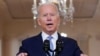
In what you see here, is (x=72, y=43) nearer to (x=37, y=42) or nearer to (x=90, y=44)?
(x=37, y=42)

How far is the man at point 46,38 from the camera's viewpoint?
138cm

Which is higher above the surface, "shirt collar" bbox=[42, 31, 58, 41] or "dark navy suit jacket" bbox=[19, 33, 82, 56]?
"shirt collar" bbox=[42, 31, 58, 41]

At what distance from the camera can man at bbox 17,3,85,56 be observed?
54.5 inches

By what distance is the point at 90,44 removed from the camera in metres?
8.44

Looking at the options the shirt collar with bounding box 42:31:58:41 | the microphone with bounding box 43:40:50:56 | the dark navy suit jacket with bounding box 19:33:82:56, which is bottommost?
the dark navy suit jacket with bounding box 19:33:82:56

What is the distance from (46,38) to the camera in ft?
4.57

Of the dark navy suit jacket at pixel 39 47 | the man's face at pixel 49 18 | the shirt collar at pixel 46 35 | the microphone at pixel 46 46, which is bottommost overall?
the dark navy suit jacket at pixel 39 47

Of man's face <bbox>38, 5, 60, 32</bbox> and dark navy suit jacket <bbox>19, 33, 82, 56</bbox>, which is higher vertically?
man's face <bbox>38, 5, 60, 32</bbox>

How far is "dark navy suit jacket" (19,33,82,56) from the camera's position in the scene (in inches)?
54.7

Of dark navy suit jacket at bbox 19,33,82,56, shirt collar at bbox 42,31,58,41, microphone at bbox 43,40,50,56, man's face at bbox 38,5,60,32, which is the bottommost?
dark navy suit jacket at bbox 19,33,82,56

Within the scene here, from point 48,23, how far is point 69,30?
723cm

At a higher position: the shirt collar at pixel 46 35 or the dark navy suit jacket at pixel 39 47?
the shirt collar at pixel 46 35

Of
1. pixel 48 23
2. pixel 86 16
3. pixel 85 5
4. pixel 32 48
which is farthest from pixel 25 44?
pixel 86 16

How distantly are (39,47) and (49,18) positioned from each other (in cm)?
16
